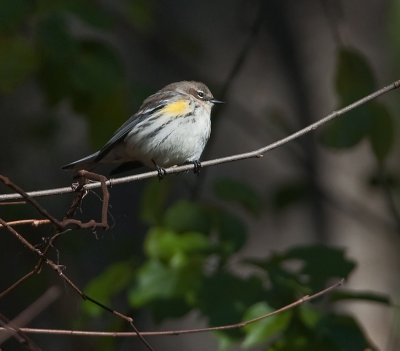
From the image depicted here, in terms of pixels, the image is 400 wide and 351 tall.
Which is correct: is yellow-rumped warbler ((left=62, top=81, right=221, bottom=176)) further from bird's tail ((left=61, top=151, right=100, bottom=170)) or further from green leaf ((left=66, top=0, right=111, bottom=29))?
green leaf ((left=66, top=0, right=111, bottom=29))

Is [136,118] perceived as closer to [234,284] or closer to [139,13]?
[139,13]

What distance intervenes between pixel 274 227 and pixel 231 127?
0.77 meters

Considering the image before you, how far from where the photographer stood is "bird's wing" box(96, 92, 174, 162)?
4590 mm

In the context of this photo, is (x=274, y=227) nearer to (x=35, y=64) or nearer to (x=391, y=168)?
(x=391, y=168)

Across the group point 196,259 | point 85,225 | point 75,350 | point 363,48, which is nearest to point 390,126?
point 196,259

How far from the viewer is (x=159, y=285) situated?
3895 mm

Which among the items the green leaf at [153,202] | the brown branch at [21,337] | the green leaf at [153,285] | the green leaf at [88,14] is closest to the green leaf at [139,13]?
the green leaf at [88,14]

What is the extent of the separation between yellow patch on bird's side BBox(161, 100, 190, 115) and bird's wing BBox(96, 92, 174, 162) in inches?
2.2

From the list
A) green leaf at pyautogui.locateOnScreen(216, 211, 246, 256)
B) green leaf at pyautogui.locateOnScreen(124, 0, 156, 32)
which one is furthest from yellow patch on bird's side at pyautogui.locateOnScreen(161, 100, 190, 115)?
green leaf at pyautogui.locateOnScreen(216, 211, 246, 256)

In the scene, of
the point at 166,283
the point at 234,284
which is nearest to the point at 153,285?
the point at 166,283

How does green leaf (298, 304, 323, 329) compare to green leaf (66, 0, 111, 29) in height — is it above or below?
below

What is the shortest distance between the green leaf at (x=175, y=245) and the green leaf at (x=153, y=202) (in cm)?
24

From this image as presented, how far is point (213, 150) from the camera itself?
5.89m

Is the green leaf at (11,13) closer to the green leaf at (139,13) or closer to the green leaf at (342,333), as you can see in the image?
the green leaf at (139,13)
